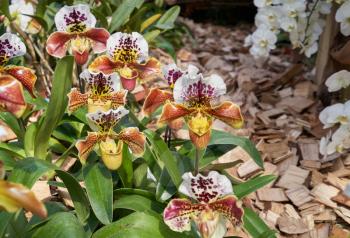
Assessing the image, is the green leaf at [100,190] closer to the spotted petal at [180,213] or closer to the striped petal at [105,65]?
the spotted petal at [180,213]

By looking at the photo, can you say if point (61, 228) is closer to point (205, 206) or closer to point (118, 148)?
point (118, 148)

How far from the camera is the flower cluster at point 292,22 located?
2234 millimetres

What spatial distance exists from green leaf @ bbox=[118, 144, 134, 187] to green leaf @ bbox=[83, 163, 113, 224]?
0.07m

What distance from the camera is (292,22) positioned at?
2.26 metres

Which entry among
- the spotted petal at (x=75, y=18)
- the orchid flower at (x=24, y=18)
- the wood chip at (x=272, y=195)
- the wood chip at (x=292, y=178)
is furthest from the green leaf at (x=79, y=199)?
the orchid flower at (x=24, y=18)

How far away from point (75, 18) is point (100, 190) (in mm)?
530

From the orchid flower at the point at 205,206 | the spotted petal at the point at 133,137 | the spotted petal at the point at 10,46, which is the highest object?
the spotted petal at the point at 10,46

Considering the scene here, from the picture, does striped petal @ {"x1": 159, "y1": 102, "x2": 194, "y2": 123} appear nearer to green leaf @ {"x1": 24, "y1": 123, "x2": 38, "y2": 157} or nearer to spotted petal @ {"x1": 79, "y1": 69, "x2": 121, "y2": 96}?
spotted petal @ {"x1": 79, "y1": 69, "x2": 121, "y2": 96}

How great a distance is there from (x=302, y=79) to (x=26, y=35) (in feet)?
4.72

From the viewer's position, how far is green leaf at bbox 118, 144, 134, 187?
147 cm

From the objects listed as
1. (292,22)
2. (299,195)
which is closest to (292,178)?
(299,195)

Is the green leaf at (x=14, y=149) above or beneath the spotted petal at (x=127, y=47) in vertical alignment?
beneath

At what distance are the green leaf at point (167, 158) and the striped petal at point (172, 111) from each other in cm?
13

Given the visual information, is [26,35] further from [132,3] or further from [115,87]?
[115,87]
